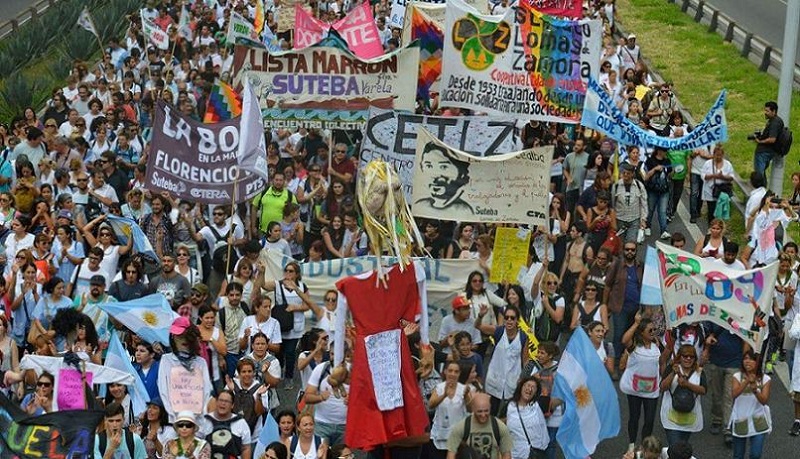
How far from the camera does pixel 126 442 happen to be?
38.4 feet

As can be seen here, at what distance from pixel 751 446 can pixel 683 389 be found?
74 centimetres

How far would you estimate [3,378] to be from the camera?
1341 cm

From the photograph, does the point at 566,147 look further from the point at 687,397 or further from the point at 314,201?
the point at 687,397

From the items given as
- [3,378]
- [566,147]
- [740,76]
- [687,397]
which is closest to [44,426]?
[3,378]

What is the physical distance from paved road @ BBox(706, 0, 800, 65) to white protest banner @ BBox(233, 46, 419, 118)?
1758 cm

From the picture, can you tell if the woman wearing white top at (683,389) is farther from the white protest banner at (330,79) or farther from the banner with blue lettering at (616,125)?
the white protest banner at (330,79)

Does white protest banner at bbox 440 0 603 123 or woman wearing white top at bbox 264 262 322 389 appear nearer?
woman wearing white top at bbox 264 262 322 389

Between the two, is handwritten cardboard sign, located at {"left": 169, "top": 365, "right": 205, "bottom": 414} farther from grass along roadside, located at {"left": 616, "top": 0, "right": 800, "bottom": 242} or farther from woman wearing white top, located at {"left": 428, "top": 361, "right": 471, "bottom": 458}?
grass along roadside, located at {"left": 616, "top": 0, "right": 800, "bottom": 242}

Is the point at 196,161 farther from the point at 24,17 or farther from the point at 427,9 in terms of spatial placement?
the point at 24,17

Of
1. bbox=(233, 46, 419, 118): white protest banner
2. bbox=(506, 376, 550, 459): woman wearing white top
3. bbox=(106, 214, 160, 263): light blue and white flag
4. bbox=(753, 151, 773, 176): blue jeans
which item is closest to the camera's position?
bbox=(506, 376, 550, 459): woman wearing white top

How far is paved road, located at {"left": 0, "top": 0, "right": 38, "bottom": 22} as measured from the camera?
39566 mm

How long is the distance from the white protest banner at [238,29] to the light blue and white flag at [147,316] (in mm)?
9953

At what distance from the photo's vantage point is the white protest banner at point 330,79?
62.2 feet

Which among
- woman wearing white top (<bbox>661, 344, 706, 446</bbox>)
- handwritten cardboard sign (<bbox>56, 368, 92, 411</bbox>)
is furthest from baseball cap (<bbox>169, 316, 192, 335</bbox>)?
woman wearing white top (<bbox>661, 344, 706, 446</bbox>)
